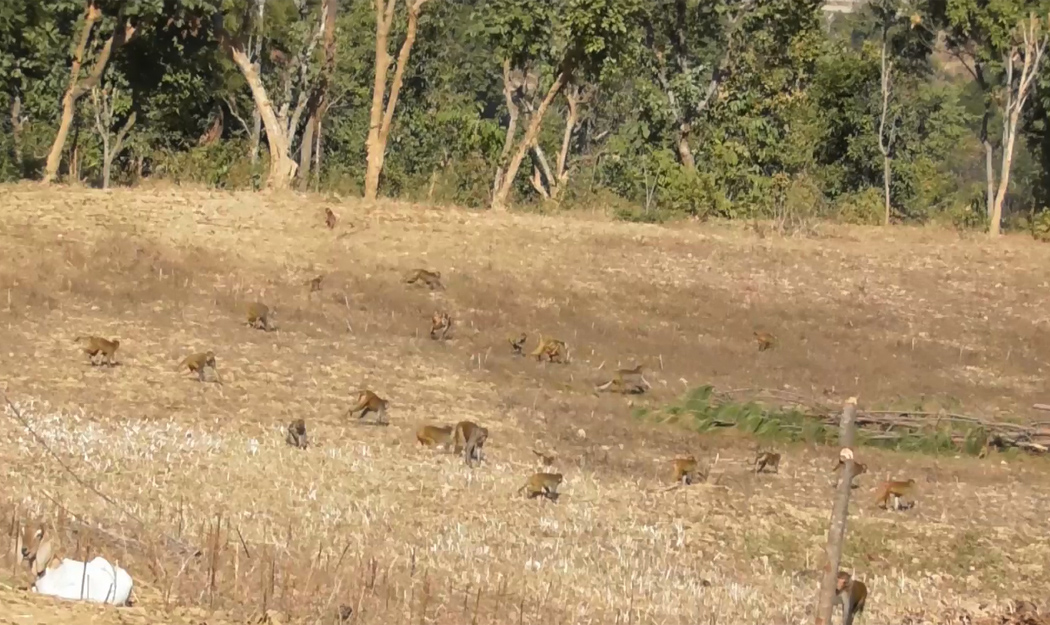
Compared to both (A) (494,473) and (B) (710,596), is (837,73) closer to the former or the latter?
(A) (494,473)

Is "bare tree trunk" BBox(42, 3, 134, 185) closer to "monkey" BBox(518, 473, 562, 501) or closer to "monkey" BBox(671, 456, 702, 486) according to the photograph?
"monkey" BBox(671, 456, 702, 486)

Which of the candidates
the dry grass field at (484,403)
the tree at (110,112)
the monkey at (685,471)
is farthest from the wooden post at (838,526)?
the tree at (110,112)

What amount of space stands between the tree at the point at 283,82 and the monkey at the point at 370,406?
14.8m

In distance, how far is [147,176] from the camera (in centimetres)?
3462

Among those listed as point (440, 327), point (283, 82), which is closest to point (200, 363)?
point (440, 327)

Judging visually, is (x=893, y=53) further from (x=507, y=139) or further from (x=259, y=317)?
(x=259, y=317)

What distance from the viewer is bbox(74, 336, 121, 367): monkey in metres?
17.5

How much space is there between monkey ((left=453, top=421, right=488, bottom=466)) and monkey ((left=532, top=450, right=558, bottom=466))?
2.06 ft

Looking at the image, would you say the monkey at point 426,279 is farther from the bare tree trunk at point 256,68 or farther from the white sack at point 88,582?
the white sack at point 88,582

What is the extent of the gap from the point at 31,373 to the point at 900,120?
109ft

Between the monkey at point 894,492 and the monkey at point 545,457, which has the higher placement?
the monkey at point 894,492

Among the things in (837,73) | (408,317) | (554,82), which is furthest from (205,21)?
(837,73)

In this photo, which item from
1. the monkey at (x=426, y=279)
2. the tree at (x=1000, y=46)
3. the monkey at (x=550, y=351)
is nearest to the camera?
the monkey at (x=550, y=351)

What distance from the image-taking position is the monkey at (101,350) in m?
17.5
